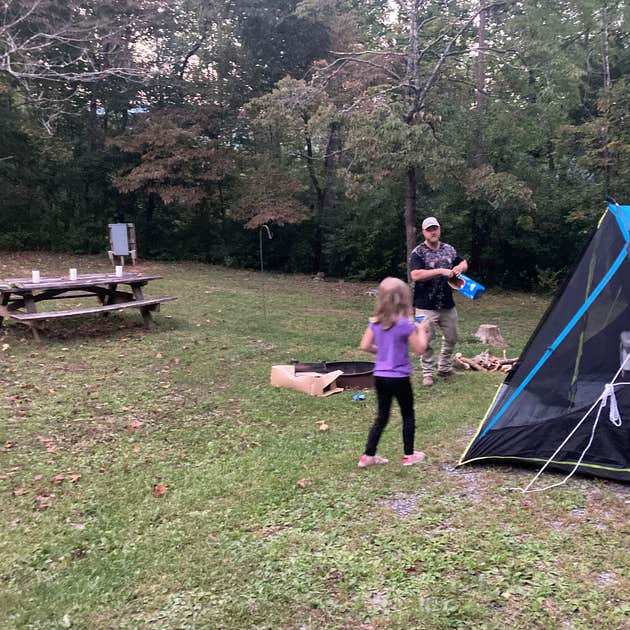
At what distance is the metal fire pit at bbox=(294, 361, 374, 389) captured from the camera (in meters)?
5.73

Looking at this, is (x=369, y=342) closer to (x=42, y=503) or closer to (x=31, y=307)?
(x=42, y=503)

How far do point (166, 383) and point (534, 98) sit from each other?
1195 centimetres

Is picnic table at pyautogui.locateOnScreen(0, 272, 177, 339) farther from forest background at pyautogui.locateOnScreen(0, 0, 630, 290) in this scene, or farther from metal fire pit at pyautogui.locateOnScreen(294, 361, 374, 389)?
forest background at pyautogui.locateOnScreen(0, 0, 630, 290)

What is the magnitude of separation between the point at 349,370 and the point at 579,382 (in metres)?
2.85

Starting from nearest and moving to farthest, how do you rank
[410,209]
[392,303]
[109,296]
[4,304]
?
[392,303] < [4,304] < [109,296] < [410,209]

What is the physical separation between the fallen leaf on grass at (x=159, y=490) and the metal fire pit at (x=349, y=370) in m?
2.44

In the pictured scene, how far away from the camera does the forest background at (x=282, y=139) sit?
12.2m

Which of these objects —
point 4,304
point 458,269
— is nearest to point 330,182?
point 4,304

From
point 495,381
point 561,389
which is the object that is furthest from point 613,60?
point 561,389

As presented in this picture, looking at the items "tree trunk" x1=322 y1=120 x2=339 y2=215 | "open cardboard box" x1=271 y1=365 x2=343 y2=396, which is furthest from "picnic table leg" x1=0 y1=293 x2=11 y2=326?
"tree trunk" x1=322 y1=120 x2=339 y2=215

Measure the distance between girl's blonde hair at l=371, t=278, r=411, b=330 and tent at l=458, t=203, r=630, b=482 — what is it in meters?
0.89

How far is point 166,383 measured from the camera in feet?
19.4

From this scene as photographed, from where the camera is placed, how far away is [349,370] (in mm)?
6156

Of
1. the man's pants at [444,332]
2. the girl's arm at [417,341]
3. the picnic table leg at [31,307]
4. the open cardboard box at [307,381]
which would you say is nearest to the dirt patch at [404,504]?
the girl's arm at [417,341]
